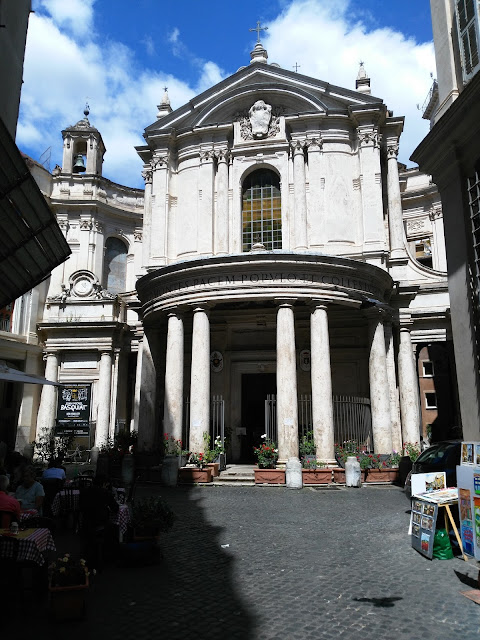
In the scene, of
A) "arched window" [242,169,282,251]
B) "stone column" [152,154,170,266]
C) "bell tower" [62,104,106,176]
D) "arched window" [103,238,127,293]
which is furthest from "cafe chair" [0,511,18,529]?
"bell tower" [62,104,106,176]

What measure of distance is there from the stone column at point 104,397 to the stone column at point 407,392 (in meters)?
14.0

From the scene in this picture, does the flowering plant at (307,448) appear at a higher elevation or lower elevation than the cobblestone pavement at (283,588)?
higher

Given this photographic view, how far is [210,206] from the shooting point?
22.5 metres

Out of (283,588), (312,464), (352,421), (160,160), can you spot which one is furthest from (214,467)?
(160,160)

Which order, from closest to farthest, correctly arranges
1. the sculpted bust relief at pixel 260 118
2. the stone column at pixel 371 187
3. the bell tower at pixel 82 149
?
the stone column at pixel 371 187
the sculpted bust relief at pixel 260 118
the bell tower at pixel 82 149

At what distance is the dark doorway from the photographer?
22719 millimetres

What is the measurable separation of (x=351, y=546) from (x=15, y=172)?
26.3ft

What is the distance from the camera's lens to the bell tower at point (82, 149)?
1259 inches

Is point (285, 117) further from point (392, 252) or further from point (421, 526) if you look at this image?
point (421, 526)

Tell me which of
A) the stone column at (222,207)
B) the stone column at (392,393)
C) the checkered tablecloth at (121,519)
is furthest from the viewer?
the stone column at (222,207)

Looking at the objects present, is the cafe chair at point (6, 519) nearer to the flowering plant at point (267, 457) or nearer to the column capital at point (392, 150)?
the flowering plant at point (267, 457)

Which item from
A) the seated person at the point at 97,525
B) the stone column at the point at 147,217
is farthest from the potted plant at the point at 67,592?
the stone column at the point at 147,217

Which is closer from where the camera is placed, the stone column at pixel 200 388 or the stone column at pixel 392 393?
the stone column at pixel 200 388

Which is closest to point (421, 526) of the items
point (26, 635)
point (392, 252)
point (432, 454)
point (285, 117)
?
point (432, 454)
